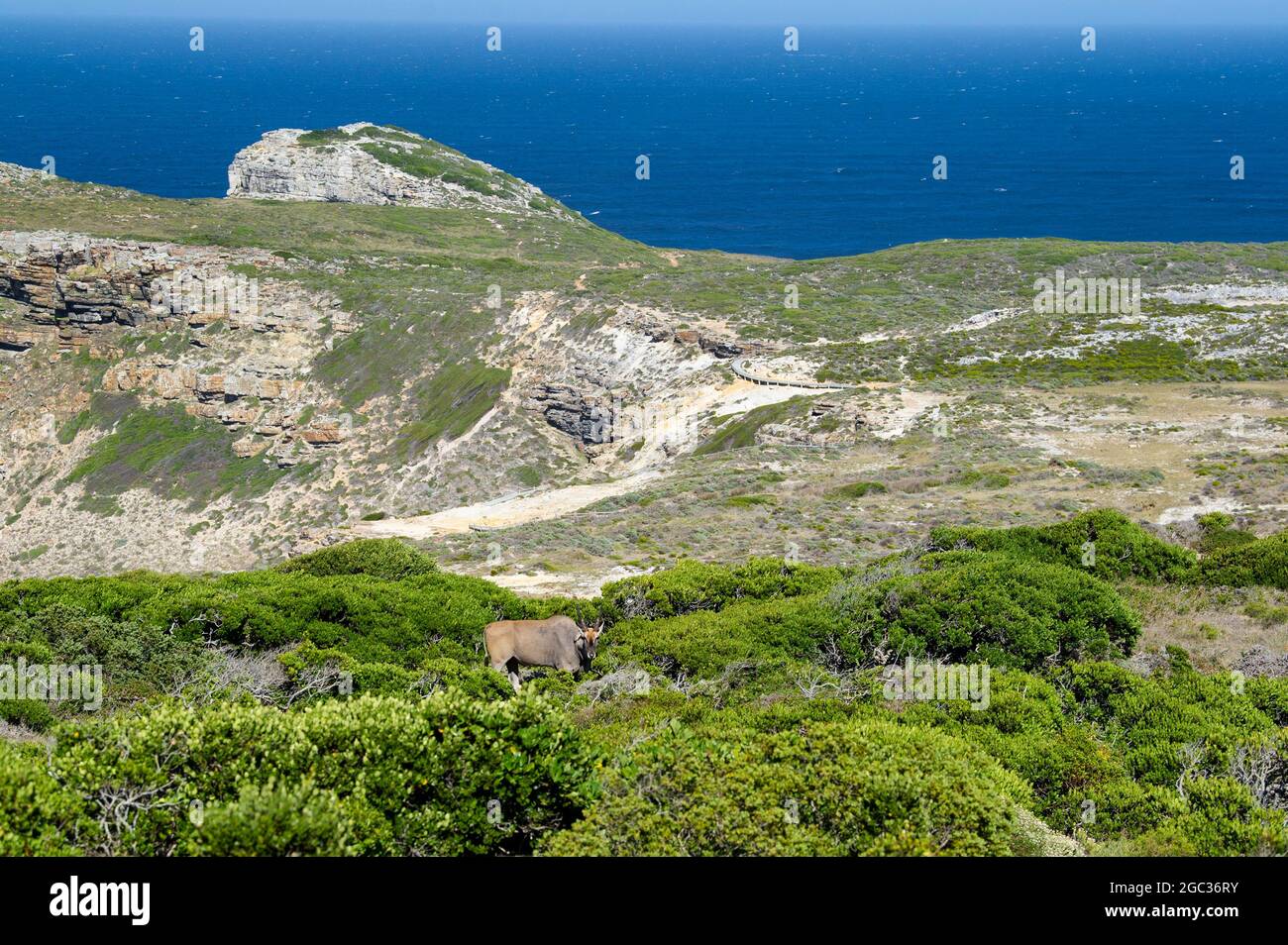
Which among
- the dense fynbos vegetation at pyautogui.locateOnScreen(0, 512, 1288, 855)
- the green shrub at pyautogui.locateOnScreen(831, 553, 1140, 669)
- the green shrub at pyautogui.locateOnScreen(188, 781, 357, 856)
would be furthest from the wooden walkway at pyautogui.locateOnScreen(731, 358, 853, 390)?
the green shrub at pyautogui.locateOnScreen(188, 781, 357, 856)

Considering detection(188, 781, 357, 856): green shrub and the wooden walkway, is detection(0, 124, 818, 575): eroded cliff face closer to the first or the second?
the wooden walkway

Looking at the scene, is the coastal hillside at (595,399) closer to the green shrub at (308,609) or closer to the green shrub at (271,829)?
the green shrub at (308,609)

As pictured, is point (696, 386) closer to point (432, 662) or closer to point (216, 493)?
point (216, 493)

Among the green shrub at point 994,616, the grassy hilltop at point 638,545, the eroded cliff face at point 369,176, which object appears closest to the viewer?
the grassy hilltop at point 638,545

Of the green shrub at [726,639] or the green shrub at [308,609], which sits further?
the green shrub at [308,609]

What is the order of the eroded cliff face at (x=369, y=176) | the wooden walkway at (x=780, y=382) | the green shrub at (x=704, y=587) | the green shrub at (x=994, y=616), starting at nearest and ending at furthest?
the green shrub at (x=994, y=616) → the green shrub at (x=704, y=587) → the wooden walkway at (x=780, y=382) → the eroded cliff face at (x=369, y=176)

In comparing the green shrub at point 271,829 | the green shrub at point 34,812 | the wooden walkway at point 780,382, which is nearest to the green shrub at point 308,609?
the green shrub at point 34,812

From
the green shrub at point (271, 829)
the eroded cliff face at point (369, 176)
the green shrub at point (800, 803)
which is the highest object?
the eroded cliff face at point (369, 176)
